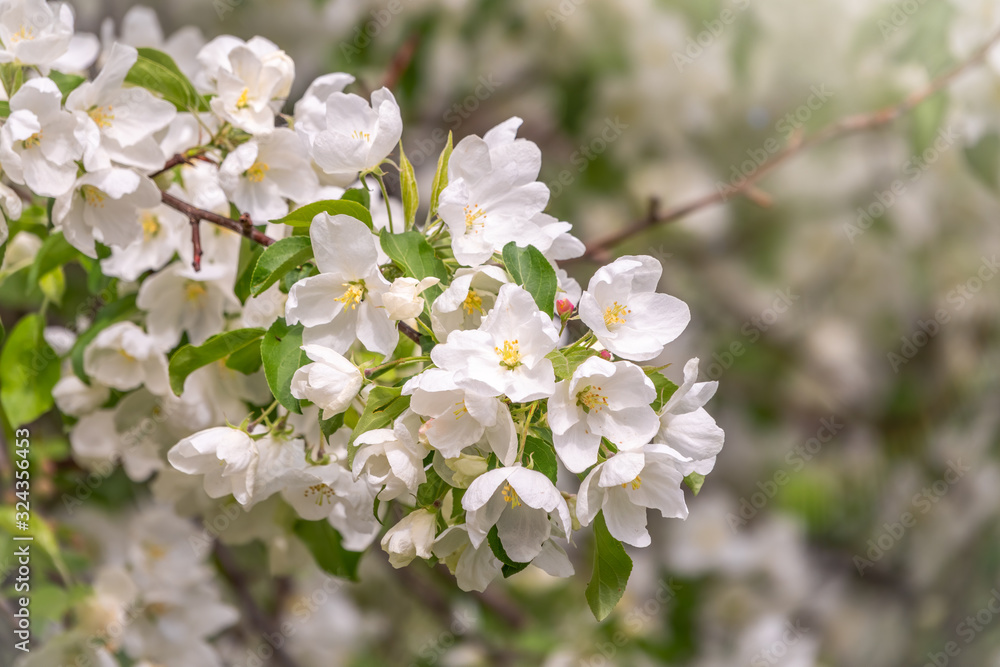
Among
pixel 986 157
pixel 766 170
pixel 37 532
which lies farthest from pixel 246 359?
pixel 986 157

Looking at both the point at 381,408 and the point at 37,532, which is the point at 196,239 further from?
the point at 37,532

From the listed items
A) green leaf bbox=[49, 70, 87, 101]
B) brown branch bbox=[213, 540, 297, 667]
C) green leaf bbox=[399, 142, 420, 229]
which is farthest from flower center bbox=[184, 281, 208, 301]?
brown branch bbox=[213, 540, 297, 667]

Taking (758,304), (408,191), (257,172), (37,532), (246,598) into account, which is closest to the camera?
(408,191)

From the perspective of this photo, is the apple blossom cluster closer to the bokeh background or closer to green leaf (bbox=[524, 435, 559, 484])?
green leaf (bbox=[524, 435, 559, 484])

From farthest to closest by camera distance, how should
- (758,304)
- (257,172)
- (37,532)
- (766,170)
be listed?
(758,304), (766,170), (37,532), (257,172)

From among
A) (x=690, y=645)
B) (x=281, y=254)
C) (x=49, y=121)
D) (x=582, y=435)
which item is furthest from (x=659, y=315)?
(x=690, y=645)

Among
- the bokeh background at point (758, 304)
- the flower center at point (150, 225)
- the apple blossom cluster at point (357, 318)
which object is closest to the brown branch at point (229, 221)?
the apple blossom cluster at point (357, 318)

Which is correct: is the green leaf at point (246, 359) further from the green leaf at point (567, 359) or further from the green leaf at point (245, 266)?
the green leaf at point (567, 359)
